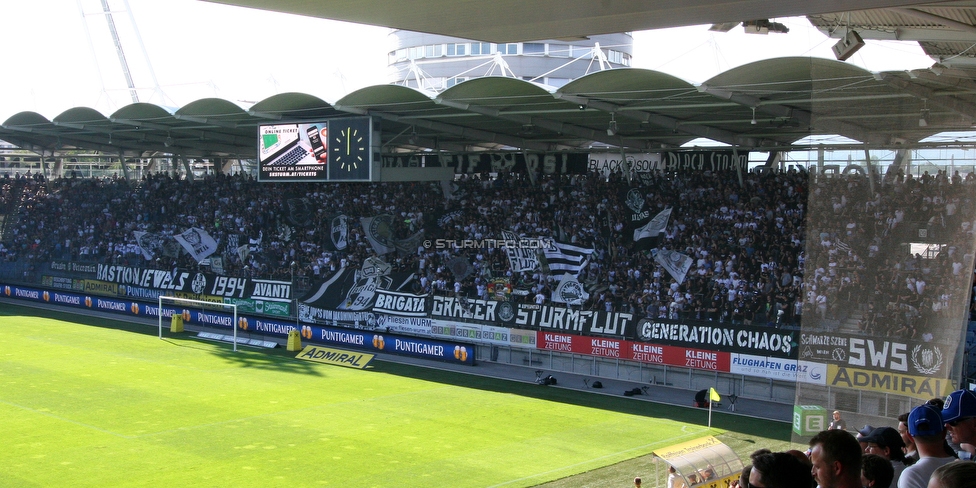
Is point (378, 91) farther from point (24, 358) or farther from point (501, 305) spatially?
point (24, 358)

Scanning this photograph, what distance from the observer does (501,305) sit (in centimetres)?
2731

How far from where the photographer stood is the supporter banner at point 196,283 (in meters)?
33.3

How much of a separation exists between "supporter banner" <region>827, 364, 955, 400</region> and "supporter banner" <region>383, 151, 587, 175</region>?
93.8 feet

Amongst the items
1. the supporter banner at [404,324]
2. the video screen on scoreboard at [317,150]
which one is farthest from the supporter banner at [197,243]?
the supporter banner at [404,324]

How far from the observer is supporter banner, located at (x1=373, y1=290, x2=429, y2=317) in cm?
2914

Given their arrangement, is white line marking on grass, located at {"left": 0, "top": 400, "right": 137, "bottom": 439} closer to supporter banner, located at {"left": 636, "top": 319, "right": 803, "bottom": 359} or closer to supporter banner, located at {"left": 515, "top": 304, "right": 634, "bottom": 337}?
supporter banner, located at {"left": 515, "top": 304, "right": 634, "bottom": 337}

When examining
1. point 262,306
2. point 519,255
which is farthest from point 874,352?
point 262,306

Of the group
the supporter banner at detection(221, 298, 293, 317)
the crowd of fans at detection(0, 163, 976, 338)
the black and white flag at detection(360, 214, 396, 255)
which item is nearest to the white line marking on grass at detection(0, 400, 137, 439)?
the supporter banner at detection(221, 298, 293, 317)

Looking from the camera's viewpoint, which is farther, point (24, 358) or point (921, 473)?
point (24, 358)

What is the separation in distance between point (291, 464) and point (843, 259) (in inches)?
486

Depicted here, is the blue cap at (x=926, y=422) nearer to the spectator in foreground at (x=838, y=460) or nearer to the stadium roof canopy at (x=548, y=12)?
the spectator in foreground at (x=838, y=460)

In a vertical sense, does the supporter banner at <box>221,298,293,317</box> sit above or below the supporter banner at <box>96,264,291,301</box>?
below

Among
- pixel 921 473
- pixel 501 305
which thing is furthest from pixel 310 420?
pixel 921 473

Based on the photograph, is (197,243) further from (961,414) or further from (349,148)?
(961,414)
